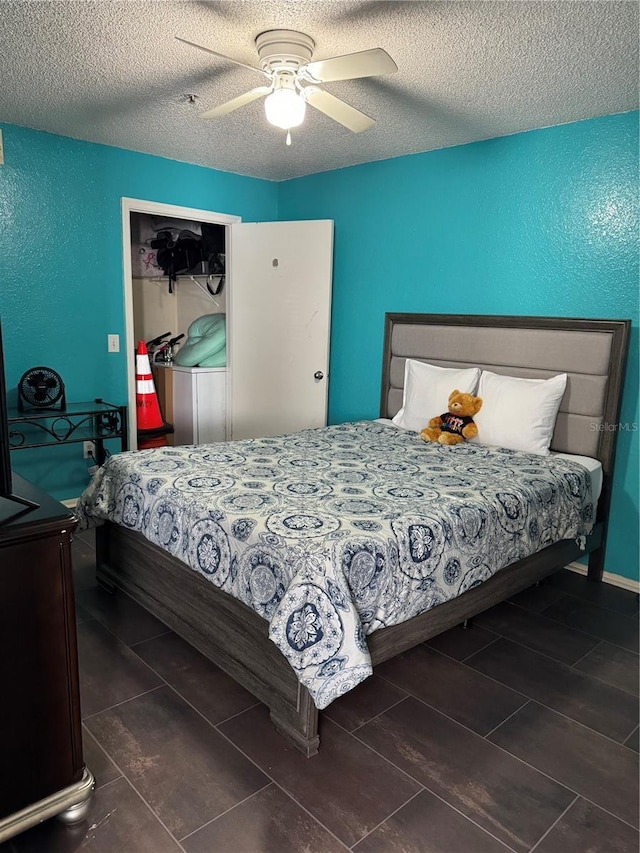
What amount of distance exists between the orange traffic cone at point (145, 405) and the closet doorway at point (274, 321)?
228 millimetres

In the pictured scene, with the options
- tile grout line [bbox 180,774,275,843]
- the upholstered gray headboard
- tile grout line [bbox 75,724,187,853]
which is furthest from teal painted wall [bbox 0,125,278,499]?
tile grout line [bbox 180,774,275,843]

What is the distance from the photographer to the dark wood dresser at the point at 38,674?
4.50 ft

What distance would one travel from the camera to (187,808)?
1.61 meters

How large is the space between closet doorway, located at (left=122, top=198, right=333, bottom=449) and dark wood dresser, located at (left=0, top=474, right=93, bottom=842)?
2.76 meters

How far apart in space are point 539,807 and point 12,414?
3.22 metres

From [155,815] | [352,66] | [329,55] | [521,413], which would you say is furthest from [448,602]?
[329,55]

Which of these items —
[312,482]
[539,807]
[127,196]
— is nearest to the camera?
[539,807]

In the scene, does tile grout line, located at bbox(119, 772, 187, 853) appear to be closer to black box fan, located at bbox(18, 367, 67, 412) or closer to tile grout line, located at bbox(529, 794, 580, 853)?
tile grout line, located at bbox(529, 794, 580, 853)

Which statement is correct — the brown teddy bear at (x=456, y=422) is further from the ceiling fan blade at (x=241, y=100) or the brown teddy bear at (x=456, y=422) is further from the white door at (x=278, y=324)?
the ceiling fan blade at (x=241, y=100)

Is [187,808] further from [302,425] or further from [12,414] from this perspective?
[302,425]

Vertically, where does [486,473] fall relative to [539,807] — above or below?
above

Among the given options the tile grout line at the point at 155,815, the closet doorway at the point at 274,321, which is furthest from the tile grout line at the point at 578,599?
the closet doorway at the point at 274,321

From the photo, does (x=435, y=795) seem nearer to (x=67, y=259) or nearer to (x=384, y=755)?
(x=384, y=755)

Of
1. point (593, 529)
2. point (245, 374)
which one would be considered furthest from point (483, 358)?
point (245, 374)
